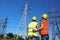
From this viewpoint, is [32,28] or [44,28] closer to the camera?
[44,28]

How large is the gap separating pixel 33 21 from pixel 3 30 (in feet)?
216

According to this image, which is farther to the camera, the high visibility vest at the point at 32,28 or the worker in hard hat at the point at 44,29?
the high visibility vest at the point at 32,28

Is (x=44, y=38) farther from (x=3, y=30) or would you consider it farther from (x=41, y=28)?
(x=3, y=30)

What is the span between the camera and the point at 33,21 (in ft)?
29.3

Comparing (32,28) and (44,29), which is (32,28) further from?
(44,29)

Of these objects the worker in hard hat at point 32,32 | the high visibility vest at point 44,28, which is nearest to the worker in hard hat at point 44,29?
the high visibility vest at point 44,28

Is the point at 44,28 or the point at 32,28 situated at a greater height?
the point at 32,28

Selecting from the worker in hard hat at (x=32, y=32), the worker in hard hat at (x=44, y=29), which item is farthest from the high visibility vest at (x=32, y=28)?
the worker in hard hat at (x=44, y=29)

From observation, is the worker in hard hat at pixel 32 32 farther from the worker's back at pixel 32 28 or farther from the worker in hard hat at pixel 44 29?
the worker in hard hat at pixel 44 29

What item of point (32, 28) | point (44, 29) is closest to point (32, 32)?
point (32, 28)

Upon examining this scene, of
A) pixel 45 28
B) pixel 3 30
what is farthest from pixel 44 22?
pixel 3 30

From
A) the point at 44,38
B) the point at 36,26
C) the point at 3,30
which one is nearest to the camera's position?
the point at 44,38

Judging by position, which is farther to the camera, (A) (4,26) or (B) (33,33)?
(A) (4,26)

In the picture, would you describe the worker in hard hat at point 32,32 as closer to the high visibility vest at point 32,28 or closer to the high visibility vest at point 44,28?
the high visibility vest at point 32,28
